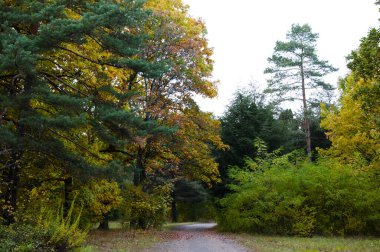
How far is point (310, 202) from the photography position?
19.4 meters

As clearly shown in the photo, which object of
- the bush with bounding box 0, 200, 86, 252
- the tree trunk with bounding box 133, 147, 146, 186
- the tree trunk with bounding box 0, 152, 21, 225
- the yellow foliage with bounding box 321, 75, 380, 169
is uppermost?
the yellow foliage with bounding box 321, 75, 380, 169

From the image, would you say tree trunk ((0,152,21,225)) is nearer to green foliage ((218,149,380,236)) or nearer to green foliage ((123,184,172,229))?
green foliage ((123,184,172,229))

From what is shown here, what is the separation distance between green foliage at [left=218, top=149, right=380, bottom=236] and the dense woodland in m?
0.06

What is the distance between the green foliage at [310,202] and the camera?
18.3 m

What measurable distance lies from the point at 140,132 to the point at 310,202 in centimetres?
1152

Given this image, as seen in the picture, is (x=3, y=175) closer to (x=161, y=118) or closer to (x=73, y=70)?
(x=73, y=70)

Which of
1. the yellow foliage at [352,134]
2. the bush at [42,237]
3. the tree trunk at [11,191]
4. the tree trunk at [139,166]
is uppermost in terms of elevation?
the yellow foliage at [352,134]

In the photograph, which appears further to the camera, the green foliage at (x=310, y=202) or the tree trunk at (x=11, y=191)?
the green foliage at (x=310, y=202)

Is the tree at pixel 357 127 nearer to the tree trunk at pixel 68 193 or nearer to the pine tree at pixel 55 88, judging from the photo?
the pine tree at pixel 55 88

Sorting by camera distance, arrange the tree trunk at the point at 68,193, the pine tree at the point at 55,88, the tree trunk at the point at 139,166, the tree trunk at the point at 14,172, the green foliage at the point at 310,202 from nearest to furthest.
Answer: the pine tree at the point at 55,88 → the tree trunk at the point at 14,172 → the tree trunk at the point at 68,193 → the green foliage at the point at 310,202 → the tree trunk at the point at 139,166

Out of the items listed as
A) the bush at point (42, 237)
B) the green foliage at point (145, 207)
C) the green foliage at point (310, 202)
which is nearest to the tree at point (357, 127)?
the green foliage at point (310, 202)

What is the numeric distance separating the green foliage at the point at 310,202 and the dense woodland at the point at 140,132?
0.21 ft

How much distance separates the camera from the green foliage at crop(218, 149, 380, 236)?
18.3 meters

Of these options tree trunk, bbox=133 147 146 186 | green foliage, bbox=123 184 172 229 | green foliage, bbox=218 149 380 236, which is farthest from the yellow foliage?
tree trunk, bbox=133 147 146 186
